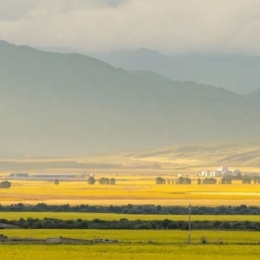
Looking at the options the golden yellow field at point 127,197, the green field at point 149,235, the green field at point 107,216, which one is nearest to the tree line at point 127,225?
the green field at point 149,235

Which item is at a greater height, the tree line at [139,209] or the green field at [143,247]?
the tree line at [139,209]

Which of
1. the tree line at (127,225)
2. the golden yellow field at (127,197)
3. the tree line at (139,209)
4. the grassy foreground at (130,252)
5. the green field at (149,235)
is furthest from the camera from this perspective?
the golden yellow field at (127,197)

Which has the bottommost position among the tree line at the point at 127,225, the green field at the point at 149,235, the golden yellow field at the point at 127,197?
the green field at the point at 149,235

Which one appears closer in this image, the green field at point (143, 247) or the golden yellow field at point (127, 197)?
the green field at point (143, 247)

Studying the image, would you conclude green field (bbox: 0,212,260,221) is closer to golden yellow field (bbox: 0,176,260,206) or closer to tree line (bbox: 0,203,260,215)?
tree line (bbox: 0,203,260,215)

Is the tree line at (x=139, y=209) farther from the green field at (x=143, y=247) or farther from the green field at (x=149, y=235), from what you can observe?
the green field at (x=143, y=247)

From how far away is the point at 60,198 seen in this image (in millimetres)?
91000

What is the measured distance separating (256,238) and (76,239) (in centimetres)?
825

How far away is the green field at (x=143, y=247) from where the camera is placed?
3728cm

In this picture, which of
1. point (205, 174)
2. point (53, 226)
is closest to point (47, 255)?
point (53, 226)

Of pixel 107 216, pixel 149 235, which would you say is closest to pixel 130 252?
pixel 149 235

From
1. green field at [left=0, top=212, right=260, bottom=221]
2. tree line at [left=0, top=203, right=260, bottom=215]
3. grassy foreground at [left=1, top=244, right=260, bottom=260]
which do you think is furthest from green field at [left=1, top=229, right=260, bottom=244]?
tree line at [left=0, top=203, right=260, bottom=215]

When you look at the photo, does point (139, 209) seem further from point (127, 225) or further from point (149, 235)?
point (149, 235)

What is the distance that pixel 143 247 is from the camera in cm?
4122
